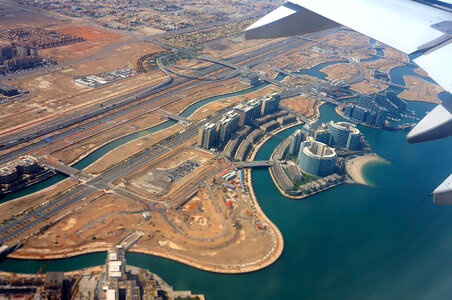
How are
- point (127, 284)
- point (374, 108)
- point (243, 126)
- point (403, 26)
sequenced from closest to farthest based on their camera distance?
point (403, 26), point (127, 284), point (243, 126), point (374, 108)

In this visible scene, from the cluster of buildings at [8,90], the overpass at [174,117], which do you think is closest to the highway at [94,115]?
the overpass at [174,117]

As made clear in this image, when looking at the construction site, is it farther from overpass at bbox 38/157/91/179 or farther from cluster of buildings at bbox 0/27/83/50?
cluster of buildings at bbox 0/27/83/50

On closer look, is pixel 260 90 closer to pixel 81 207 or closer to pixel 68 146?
pixel 68 146

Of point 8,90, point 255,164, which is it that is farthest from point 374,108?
point 8,90

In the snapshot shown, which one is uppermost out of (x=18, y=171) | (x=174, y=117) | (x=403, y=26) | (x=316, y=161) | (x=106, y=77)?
(x=403, y=26)

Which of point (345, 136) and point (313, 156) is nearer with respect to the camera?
point (313, 156)

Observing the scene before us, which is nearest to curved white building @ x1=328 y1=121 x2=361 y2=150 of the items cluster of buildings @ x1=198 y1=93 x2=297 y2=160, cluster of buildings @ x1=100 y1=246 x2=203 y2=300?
cluster of buildings @ x1=198 y1=93 x2=297 y2=160

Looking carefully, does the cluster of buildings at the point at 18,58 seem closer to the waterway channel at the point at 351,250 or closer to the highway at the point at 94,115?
the highway at the point at 94,115

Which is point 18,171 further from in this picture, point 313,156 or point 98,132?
point 313,156
